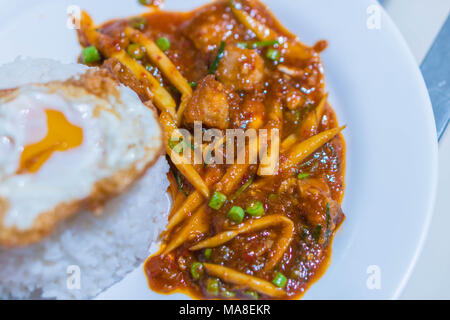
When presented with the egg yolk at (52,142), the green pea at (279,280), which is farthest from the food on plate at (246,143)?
the egg yolk at (52,142)

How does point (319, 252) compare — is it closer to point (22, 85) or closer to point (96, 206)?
point (96, 206)

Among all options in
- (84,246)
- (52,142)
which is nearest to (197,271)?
(84,246)

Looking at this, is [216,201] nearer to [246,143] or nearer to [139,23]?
[246,143]

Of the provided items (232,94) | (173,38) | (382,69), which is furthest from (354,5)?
(173,38)

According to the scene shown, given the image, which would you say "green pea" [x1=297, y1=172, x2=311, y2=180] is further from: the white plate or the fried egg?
the fried egg

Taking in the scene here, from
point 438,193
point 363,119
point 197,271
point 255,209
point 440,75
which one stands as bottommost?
point 438,193

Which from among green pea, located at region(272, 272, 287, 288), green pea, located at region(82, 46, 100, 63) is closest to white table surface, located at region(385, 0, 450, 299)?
green pea, located at region(272, 272, 287, 288)

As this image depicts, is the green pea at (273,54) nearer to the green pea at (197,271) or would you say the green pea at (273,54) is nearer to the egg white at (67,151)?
the egg white at (67,151)
